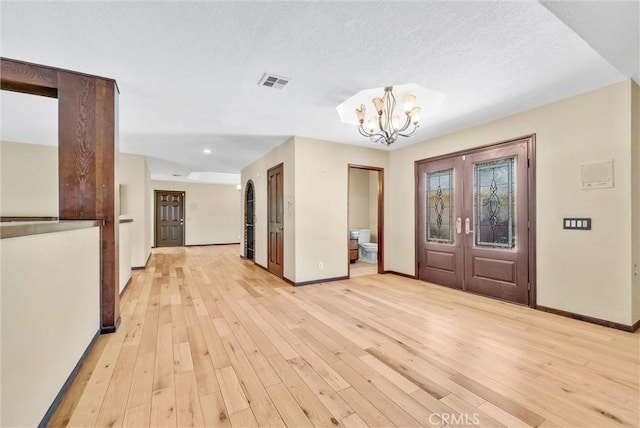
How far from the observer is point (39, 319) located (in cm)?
141

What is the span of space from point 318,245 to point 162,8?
3611 mm

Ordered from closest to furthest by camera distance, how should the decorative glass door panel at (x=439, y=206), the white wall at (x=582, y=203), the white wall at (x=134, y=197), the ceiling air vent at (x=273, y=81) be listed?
the ceiling air vent at (x=273, y=81) < the white wall at (x=582, y=203) < the decorative glass door panel at (x=439, y=206) < the white wall at (x=134, y=197)

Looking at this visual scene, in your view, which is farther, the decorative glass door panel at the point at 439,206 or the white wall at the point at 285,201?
the white wall at the point at 285,201

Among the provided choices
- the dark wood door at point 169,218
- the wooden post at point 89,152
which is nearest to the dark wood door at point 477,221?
the wooden post at point 89,152

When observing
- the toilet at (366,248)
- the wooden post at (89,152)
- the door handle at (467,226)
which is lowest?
the toilet at (366,248)

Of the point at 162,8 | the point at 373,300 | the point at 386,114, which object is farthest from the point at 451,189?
the point at 162,8

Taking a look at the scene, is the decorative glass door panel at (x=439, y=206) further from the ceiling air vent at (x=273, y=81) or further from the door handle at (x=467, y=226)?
the ceiling air vent at (x=273, y=81)

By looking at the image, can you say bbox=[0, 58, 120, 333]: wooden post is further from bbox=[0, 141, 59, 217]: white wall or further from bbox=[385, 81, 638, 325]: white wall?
bbox=[385, 81, 638, 325]: white wall

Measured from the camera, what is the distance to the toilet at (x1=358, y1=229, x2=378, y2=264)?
6607 mm

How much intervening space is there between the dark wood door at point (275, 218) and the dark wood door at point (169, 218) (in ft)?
18.9

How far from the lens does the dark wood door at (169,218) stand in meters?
9.55

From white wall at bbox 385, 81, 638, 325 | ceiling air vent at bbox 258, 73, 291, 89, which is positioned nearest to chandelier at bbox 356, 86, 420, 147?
ceiling air vent at bbox 258, 73, 291, 89

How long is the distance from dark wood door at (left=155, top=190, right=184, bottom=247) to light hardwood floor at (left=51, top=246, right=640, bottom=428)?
6.79 metres

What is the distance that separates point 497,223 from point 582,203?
918mm
